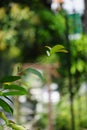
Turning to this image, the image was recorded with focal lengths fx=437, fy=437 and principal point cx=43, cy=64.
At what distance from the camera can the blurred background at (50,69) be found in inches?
149

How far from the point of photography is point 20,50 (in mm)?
7016

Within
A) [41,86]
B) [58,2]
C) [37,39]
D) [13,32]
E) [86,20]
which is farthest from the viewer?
[37,39]

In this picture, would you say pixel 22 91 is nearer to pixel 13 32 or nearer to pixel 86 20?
pixel 86 20

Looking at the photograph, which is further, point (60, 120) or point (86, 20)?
point (60, 120)

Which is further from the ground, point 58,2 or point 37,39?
point 58,2

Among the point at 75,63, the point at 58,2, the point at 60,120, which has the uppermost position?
the point at 58,2

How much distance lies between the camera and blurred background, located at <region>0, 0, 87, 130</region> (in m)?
3.79

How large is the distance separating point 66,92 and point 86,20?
82.5 inches

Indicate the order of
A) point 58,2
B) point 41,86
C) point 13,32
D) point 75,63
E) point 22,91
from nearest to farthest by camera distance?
point 22,91 → point 58,2 → point 75,63 → point 41,86 → point 13,32

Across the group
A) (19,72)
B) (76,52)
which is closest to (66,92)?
(76,52)

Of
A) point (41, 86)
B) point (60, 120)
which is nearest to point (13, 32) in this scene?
point (41, 86)

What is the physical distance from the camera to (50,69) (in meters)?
4.17

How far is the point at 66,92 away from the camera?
522cm

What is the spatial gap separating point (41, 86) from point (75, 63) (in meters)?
0.95
